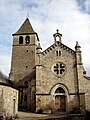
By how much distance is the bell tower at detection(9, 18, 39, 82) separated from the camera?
39.6 metres

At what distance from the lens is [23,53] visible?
1615 inches

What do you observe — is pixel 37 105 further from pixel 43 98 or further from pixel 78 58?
pixel 78 58

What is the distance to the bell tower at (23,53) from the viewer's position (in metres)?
39.6

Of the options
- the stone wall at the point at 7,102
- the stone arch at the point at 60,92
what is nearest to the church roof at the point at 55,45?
the stone arch at the point at 60,92

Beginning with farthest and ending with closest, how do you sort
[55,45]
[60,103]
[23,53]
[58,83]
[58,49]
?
1. [23,53]
2. [55,45]
3. [58,49]
4. [58,83]
5. [60,103]

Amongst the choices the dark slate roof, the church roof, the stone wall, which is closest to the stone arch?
the church roof

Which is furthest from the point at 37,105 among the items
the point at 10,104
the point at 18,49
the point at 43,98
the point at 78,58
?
the point at 18,49

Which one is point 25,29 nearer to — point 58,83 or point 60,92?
point 58,83

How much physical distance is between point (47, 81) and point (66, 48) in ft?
20.3

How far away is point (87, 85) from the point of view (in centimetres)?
3125

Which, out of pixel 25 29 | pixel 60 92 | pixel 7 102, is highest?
pixel 25 29

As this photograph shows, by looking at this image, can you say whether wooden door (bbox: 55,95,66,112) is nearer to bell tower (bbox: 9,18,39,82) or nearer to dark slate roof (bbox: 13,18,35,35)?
bell tower (bbox: 9,18,39,82)

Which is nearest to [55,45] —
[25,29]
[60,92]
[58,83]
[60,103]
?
[58,83]

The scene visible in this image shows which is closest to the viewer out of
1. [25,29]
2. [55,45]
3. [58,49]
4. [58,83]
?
[58,83]
